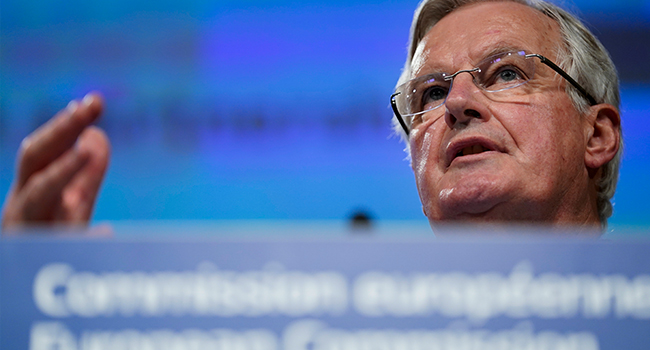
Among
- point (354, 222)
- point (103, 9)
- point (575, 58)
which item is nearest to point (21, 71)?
point (103, 9)

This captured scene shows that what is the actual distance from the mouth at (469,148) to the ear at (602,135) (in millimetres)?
219

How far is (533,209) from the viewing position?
2.69ft

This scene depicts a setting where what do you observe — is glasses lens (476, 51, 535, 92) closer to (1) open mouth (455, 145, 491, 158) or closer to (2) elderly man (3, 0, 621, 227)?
(2) elderly man (3, 0, 621, 227)

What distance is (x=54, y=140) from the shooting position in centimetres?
72

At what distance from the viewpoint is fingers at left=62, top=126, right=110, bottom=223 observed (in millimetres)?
797

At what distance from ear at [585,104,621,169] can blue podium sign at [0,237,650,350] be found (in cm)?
58

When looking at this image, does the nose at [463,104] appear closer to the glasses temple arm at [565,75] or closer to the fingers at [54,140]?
the glasses temple arm at [565,75]

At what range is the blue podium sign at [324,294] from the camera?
391 millimetres

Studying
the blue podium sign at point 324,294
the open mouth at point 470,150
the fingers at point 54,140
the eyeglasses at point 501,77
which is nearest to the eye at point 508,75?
the eyeglasses at point 501,77

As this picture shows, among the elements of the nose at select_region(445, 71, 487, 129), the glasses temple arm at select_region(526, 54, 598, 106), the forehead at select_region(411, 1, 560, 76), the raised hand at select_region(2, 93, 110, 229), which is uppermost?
the forehead at select_region(411, 1, 560, 76)

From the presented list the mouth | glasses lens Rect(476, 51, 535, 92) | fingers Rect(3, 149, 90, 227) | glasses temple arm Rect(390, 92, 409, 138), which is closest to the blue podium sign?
fingers Rect(3, 149, 90, 227)

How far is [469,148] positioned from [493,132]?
2.0 inches

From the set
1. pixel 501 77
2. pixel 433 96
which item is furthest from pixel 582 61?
pixel 433 96

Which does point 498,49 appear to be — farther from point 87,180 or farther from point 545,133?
point 87,180
